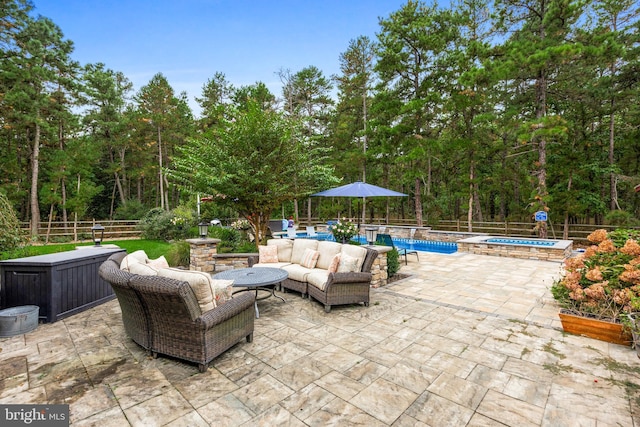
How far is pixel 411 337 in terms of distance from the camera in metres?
3.41

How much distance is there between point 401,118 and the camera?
626 inches

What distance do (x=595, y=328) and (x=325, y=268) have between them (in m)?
3.56

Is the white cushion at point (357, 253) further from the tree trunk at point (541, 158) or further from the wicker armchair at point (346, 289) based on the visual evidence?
the tree trunk at point (541, 158)

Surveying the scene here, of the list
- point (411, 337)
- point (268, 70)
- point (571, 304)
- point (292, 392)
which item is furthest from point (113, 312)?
point (268, 70)

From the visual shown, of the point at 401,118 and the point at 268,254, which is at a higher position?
the point at 401,118

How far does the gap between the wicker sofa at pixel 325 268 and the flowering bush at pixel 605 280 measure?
2611 mm

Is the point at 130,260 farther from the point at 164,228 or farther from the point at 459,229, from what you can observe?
the point at 459,229

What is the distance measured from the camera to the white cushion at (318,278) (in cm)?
441

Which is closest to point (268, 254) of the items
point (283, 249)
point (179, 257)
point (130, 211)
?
point (283, 249)

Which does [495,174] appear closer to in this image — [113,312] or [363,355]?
[363,355]

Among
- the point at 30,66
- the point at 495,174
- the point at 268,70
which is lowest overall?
the point at 495,174

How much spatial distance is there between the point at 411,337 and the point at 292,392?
1.65 meters

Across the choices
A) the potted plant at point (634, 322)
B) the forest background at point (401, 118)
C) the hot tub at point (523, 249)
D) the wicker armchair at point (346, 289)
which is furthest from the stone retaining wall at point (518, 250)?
the wicker armchair at point (346, 289)

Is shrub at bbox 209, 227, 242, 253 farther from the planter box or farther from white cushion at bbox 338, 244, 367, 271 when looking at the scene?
the planter box
